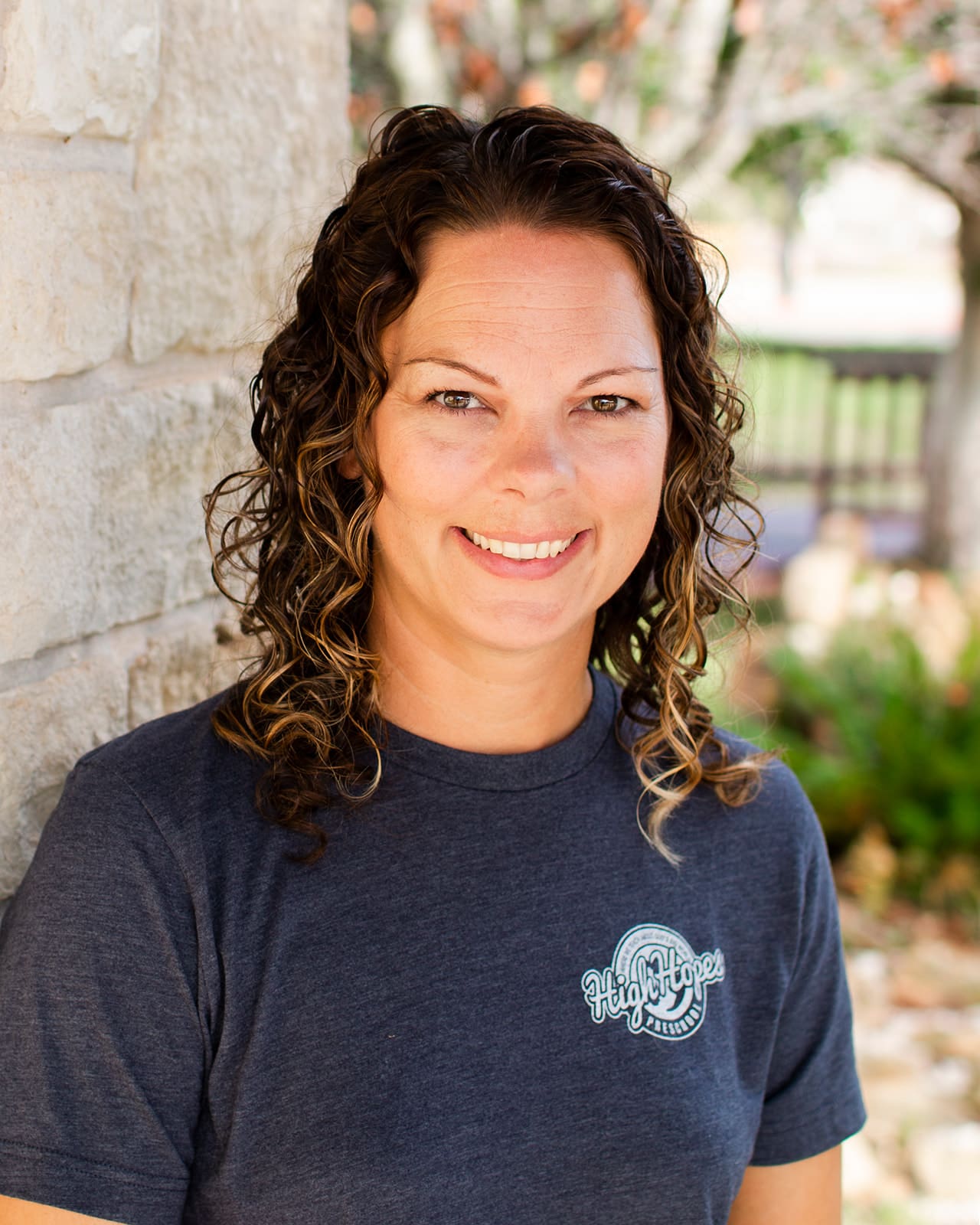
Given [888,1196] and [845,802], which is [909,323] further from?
[888,1196]

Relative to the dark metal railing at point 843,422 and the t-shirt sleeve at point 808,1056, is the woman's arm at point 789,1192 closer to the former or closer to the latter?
the t-shirt sleeve at point 808,1056

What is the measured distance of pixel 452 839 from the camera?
1345mm

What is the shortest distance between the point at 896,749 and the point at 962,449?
304 centimetres

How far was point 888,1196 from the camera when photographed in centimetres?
287

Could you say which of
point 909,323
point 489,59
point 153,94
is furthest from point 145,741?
point 909,323

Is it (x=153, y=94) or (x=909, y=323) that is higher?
(x=153, y=94)

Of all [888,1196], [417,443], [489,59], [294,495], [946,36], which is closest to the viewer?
[417,443]

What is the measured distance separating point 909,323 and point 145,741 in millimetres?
15124

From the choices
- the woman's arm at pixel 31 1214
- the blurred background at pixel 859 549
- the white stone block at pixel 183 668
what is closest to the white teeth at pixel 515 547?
the white stone block at pixel 183 668

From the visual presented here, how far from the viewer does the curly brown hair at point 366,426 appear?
1339 mm

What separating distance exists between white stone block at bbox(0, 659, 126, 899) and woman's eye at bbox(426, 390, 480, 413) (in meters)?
0.44

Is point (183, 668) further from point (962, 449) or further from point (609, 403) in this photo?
point (962, 449)

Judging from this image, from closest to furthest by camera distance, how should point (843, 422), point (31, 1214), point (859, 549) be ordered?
point (31, 1214), point (859, 549), point (843, 422)

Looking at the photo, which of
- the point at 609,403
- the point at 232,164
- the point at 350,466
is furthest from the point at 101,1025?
the point at 232,164
